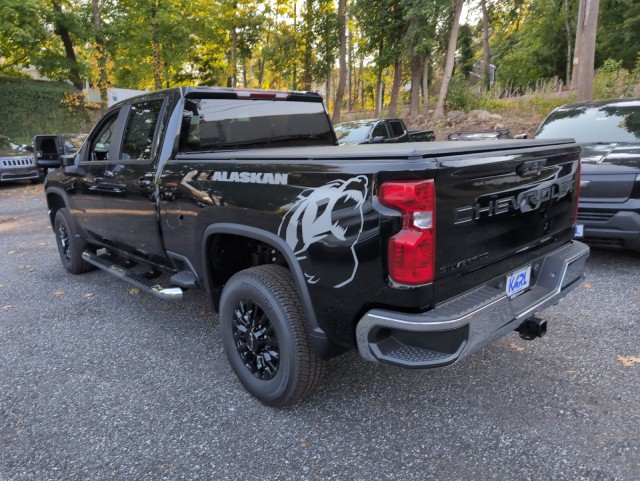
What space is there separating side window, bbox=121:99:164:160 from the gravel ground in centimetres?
149

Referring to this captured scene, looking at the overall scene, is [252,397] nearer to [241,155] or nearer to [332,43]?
[241,155]

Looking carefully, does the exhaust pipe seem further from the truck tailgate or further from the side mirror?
the side mirror

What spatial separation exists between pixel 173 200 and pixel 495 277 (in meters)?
2.18

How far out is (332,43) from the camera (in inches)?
933

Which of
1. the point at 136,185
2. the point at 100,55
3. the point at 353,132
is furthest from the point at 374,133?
the point at 100,55

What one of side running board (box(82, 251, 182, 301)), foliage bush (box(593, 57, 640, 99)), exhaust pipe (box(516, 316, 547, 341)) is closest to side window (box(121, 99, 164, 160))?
side running board (box(82, 251, 182, 301))

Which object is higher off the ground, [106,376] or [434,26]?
[434,26]

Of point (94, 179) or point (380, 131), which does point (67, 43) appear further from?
point (94, 179)

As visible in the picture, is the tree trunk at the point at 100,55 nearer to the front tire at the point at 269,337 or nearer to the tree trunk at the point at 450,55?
the tree trunk at the point at 450,55

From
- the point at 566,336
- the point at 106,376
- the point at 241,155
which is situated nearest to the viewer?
the point at 241,155

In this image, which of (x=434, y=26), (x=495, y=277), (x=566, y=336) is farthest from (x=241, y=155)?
(x=434, y=26)

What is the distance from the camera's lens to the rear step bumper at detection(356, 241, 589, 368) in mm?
2078

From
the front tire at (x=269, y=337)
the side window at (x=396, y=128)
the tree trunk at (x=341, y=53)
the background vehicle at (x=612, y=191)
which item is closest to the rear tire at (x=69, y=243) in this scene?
the front tire at (x=269, y=337)

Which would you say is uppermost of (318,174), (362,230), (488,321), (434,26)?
(434,26)
